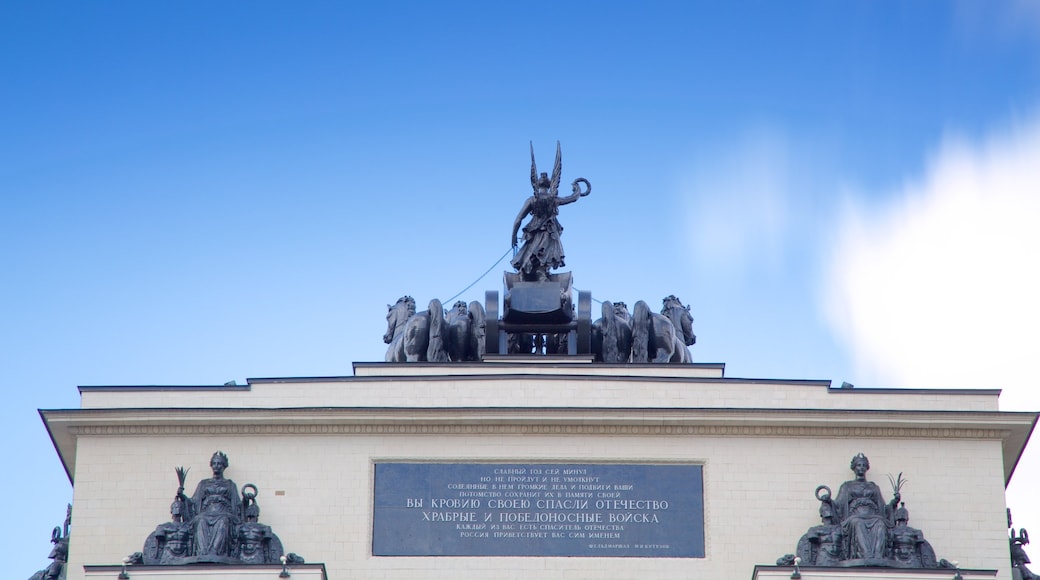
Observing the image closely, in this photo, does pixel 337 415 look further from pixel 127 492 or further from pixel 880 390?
pixel 880 390

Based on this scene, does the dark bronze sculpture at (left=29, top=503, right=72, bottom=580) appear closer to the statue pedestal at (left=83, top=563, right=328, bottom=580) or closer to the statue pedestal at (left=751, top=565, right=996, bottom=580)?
the statue pedestal at (left=83, top=563, right=328, bottom=580)

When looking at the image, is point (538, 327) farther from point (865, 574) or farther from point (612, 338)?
point (865, 574)

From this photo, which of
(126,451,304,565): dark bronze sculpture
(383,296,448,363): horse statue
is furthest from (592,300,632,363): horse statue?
(126,451,304,565): dark bronze sculpture

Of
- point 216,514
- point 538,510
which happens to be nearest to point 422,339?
point 538,510

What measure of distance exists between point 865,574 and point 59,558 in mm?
11559

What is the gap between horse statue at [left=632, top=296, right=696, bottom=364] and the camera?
3853cm

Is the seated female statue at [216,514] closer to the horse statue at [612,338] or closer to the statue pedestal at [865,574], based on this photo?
the horse statue at [612,338]

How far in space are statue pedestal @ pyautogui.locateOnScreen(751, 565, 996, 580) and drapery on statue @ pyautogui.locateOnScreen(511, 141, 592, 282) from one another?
7.43 m

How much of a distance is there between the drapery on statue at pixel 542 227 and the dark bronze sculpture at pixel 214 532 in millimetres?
6514

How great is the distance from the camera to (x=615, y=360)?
38.3 meters

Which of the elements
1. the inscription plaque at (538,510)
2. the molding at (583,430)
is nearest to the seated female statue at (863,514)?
the molding at (583,430)

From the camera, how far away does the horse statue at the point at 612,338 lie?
38.5 m

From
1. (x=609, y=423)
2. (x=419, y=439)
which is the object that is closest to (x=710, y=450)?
(x=609, y=423)

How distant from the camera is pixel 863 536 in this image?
3422cm
